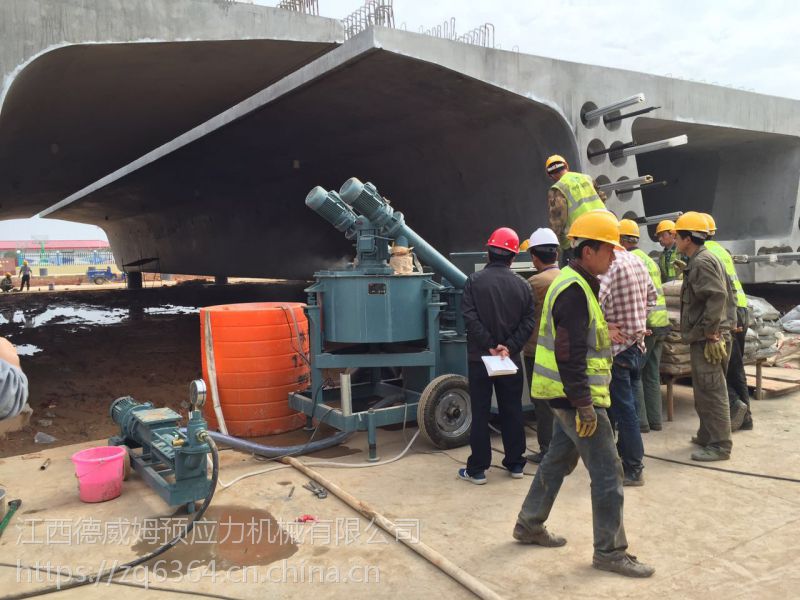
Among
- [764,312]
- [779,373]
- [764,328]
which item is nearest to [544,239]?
[764,328]

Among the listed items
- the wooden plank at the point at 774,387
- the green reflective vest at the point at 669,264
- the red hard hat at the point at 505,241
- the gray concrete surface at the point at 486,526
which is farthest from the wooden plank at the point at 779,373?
the red hard hat at the point at 505,241

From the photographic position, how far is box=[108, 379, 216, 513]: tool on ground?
3.73 m

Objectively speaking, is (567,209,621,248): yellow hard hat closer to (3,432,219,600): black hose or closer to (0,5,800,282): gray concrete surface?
(3,432,219,600): black hose

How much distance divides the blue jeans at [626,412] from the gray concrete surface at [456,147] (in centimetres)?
542

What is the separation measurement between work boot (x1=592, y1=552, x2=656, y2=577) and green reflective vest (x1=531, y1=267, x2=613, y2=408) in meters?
0.79

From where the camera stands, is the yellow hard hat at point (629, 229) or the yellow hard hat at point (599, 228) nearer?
the yellow hard hat at point (599, 228)

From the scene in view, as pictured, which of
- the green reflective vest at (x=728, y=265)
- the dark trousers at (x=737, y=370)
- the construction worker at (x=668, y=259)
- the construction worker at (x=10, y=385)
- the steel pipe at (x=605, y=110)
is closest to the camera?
the construction worker at (x=10, y=385)

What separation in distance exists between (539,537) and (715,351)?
2418 mm

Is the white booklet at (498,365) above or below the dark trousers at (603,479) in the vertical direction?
above

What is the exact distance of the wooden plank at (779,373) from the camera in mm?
7453

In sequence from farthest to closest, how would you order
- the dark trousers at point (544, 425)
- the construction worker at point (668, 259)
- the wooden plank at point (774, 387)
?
the construction worker at point (668, 259) → the wooden plank at point (774, 387) → the dark trousers at point (544, 425)

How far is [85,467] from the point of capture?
4098 mm

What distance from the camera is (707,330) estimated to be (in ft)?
15.8

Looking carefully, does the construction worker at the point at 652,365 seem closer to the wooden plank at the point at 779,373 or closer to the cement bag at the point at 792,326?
the wooden plank at the point at 779,373
